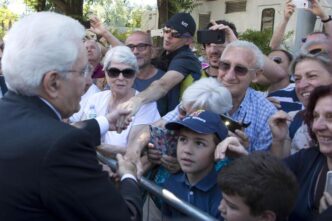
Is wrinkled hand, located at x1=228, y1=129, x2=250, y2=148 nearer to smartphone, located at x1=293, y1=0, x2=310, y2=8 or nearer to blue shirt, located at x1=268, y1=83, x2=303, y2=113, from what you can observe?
blue shirt, located at x1=268, y1=83, x2=303, y2=113

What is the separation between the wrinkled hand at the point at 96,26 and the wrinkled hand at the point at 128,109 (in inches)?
54.1

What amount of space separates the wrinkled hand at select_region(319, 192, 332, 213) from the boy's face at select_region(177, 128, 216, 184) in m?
0.64

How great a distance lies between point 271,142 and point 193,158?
663 mm

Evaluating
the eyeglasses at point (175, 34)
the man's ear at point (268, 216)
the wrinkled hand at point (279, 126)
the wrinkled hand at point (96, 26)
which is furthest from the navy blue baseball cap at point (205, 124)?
the wrinkled hand at point (96, 26)

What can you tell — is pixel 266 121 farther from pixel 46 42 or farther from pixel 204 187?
pixel 46 42

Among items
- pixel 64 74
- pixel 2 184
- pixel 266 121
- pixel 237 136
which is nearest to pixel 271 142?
pixel 266 121

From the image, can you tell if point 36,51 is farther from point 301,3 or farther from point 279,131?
point 301,3

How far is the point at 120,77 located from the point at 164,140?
1051mm

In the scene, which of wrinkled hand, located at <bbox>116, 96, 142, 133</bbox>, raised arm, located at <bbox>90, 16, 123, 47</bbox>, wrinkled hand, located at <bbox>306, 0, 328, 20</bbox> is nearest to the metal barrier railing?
wrinkled hand, located at <bbox>116, 96, 142, 133</bbox>

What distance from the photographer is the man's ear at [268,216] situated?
A: 2.03 meters

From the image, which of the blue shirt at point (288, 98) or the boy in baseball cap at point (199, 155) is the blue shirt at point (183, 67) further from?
the boy in baseball cap at point (199, 155)

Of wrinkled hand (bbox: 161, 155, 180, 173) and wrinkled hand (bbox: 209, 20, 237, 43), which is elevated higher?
wrinkled hand (bbox: 209, 20, 237, 43)

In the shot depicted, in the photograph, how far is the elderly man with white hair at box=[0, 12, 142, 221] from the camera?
1.63 meters

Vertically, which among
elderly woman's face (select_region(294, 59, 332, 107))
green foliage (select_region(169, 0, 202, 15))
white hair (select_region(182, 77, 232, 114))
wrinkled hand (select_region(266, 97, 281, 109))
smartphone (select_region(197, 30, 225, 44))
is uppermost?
green foliage (select_region(169, 0, 202, 15))
